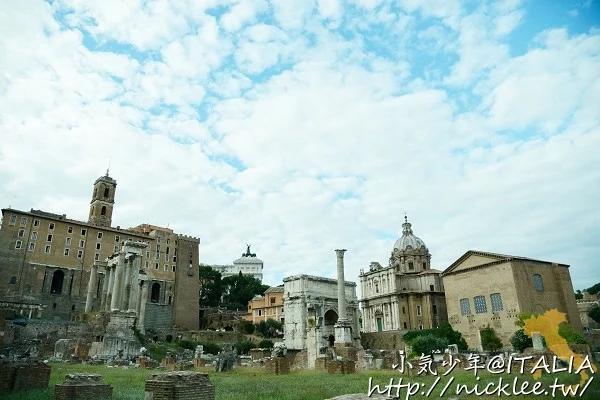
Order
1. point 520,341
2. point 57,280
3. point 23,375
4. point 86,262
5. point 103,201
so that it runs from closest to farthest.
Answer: point 23,375, point 520,341, point 57,280, point 86,262, point 103,201

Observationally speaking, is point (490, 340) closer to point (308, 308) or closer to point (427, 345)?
point (427, 345)

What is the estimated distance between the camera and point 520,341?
1483 inches

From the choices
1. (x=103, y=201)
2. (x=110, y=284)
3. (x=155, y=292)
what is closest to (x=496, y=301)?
(x=110, y=284)

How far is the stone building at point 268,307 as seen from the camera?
7274 cm

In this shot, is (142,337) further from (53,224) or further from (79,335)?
(53,224)

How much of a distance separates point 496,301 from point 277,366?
3058 cm

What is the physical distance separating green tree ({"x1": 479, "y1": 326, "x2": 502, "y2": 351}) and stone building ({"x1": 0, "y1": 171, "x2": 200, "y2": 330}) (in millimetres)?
35690

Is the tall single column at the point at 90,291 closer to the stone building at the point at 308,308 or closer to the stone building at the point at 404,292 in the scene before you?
the stone building at the point at 308,308

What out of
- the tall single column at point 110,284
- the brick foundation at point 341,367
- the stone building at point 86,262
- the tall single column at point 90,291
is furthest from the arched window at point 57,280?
the brick foundation at point 341,367

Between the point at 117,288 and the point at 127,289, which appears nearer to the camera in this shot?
the point at 117,288

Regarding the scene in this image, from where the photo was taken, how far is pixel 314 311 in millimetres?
50094

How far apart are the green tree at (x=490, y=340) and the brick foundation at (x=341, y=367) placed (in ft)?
88.3

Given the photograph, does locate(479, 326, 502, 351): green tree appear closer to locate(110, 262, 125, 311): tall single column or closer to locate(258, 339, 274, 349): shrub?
locate(258, 339, 274, 349): shrub

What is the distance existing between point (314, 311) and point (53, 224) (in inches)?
1386
